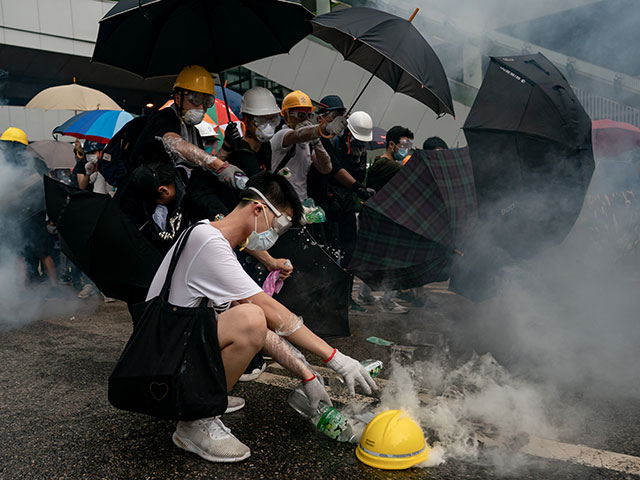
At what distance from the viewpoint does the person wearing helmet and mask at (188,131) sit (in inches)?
133

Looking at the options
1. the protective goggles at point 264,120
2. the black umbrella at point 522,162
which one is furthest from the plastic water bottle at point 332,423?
the protective goggles at point 264,120

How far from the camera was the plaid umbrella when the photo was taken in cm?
368

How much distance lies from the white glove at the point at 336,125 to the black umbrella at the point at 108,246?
4.46ft

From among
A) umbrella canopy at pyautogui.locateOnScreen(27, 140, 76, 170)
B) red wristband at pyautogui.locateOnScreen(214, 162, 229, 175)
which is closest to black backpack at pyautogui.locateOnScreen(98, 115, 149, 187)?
red wristband at pyautogui.locateOnScreen(214, 162, 229, 175)

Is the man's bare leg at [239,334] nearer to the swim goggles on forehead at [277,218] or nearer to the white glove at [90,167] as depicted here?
the swim goggles on forehead at [277,218]

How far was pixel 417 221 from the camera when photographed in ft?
12.1

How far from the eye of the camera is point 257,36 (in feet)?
14.0

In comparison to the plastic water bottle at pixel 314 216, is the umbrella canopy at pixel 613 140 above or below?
above

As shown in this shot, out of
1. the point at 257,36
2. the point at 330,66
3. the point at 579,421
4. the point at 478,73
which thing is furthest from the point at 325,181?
the point at 330,66

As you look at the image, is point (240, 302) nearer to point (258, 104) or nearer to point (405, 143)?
point (258, 104)

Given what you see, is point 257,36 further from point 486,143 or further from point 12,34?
point 12,34

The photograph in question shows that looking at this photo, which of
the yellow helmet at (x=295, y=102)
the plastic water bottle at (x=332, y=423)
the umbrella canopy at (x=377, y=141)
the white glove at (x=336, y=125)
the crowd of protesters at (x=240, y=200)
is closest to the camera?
the crowd of protesters at (x=240, y=200)

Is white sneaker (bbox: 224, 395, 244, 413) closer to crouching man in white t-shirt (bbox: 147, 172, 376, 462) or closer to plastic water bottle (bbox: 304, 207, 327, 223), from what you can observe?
crouching man in white t-shirt (bbox: 147, 172, 376, 462)

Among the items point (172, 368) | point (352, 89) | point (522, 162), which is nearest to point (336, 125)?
point (522, 162)
